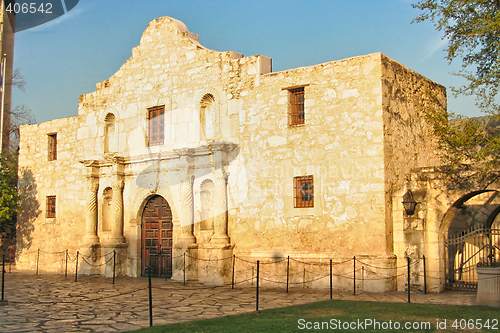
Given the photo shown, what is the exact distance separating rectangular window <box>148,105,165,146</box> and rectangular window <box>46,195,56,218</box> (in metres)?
5.47

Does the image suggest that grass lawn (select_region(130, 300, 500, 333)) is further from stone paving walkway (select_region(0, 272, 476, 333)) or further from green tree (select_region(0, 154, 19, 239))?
green tree (select_region(0, 154, 19, 239))

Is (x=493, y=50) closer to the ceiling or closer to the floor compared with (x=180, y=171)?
closer to the ceiling

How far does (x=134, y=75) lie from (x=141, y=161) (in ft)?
10.1

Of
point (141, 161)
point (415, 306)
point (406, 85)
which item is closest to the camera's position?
point (415, 306)

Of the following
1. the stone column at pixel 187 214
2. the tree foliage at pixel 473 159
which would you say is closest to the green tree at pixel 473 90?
the tree foliage at pixel 473 159

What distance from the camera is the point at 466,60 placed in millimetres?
13688

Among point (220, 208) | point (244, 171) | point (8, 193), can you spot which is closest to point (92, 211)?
point (8, 193)

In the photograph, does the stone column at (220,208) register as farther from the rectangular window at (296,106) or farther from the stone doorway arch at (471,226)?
the stone doorway arch at (471,226)

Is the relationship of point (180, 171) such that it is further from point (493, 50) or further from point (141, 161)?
point (493, 50)

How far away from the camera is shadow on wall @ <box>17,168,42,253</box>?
66.6 ft

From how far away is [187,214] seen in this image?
15164 millimetres

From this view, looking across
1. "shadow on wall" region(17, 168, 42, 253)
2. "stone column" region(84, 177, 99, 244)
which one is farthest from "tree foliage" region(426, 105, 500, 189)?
"shadow on wall" region(17, 168, 42, 253)

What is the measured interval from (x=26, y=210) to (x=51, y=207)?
1.46 m

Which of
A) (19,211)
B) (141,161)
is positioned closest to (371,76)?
(141,161)
